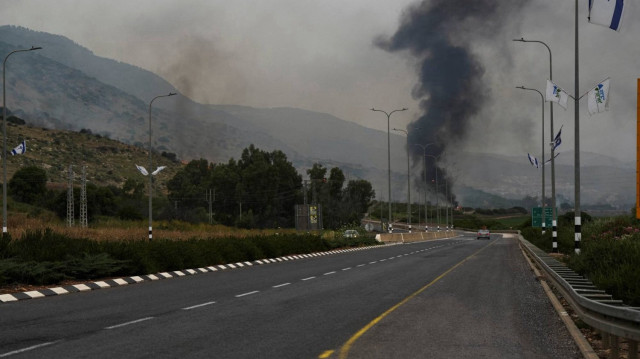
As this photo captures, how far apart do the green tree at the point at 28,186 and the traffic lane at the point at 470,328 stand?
93437mm

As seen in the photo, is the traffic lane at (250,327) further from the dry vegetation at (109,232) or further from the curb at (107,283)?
the dry vegetation at (109,232)

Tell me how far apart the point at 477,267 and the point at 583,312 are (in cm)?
1962

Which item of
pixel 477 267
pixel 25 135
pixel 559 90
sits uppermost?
pixel 25 135

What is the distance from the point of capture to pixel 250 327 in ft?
39.3

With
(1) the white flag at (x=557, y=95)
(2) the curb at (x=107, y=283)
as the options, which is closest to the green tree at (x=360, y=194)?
(1) the white flag at (x=557, y=95)

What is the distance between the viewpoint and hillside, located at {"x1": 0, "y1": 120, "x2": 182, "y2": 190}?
5315 inches

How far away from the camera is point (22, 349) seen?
9.82 meters

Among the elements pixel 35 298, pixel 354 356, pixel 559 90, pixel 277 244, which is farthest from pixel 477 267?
pixel 354 356

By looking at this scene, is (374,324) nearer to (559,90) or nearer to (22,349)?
(22,349)

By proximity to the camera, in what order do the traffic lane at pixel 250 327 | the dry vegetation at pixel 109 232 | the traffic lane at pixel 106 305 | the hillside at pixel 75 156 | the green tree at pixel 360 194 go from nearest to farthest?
1. the traffic lane at pixel 250 327
2. the traffic lane at pixel 106 305
3. the dry vegetation at pixel 109 232
4. the hillside at pixel 75 156
5. the green tree at pixel 360 194

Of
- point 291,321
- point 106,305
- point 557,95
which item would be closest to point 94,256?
point 106,305

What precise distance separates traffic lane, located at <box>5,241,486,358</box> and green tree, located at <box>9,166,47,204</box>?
91.8m

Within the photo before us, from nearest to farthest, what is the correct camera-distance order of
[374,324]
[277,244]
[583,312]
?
[583,312], [374,324], [277,244]

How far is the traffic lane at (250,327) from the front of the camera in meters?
9.75
